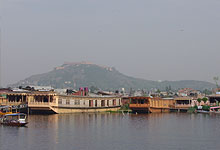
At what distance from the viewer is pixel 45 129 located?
169 ft

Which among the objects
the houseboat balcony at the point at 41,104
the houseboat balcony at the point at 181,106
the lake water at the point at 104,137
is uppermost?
the houseboat balcony at the point at 41,104

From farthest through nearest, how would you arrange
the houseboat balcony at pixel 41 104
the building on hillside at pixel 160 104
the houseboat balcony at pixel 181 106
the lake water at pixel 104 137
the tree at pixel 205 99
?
1. the tree at pixel 205 99
2. the houseboat balcony at pixel 181 106
3. the building on hillside at pixel 160 104
4. the houseboat balcony at pixel 41 104
5. the lake water at pixel 104 137

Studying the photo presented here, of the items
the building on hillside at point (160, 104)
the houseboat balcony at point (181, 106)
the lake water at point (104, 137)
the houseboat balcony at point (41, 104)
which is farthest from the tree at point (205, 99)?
the houseboat balcony at point (41, 104)

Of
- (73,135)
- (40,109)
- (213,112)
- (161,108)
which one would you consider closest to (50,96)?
(40,109)

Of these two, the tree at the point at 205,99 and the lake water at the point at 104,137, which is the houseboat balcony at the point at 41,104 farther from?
the tree at the point at 205,99

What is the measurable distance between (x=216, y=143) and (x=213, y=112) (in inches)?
2116

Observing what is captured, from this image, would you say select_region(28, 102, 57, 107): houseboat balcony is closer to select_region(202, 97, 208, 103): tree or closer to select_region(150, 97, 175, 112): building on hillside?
select_region(150, 97, 175, 112): building on hillside

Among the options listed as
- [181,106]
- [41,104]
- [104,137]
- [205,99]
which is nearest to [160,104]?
[181,106]

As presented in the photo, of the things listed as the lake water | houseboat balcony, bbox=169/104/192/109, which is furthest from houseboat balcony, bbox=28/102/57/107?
houseboat balcony, bbox=169/104/192/109

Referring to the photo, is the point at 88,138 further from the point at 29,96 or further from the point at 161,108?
the point at 161,108

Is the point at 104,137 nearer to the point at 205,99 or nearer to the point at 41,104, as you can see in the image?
the point at 41,104

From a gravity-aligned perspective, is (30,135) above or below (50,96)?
below

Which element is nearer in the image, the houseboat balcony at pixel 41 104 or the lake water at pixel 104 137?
the lake water at pixel 104 137

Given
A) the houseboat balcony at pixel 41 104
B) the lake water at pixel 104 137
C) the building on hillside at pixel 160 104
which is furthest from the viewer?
the building on hillside at pixel 160 104
